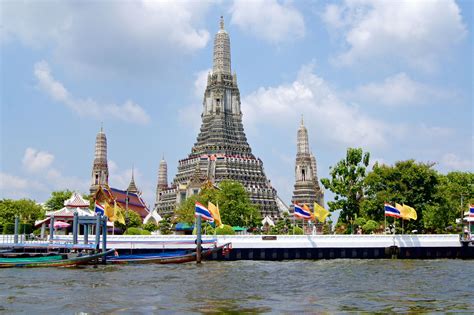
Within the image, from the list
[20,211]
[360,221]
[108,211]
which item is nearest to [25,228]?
[20,211]

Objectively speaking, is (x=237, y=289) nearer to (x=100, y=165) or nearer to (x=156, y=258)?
(x=156, y=258)

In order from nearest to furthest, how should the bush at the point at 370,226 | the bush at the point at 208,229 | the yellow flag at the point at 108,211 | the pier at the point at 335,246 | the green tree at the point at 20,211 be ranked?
the pier at the point at 335,246 < the yellow flag at the point at 108,211 < the bush at the point at 370,226 < the bush at the point at 208,229 < the green tree at the point at 20,211

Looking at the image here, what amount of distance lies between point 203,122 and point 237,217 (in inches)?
2221

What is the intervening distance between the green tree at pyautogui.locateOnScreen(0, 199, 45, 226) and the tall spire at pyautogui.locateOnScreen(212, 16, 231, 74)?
6144cm

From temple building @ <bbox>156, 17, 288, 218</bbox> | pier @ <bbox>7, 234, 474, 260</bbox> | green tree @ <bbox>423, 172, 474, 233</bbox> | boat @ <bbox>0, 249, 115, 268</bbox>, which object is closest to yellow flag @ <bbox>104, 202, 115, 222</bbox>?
pier @ <bbox>7, 234, 474, 260</bbox>

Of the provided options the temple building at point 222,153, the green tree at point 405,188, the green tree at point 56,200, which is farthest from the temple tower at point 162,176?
the green tree at point 405,188

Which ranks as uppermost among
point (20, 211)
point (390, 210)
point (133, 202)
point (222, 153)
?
point (222, 153)

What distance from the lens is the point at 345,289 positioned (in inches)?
1432

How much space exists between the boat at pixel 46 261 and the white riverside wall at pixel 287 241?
35.7 feet

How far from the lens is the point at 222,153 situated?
13700 cm

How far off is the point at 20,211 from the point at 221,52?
6746cm

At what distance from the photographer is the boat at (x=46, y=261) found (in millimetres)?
52500

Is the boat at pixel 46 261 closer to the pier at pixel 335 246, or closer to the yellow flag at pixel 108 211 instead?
the pier at pixel 335 246

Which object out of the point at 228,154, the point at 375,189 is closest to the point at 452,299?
the point at 375,189
